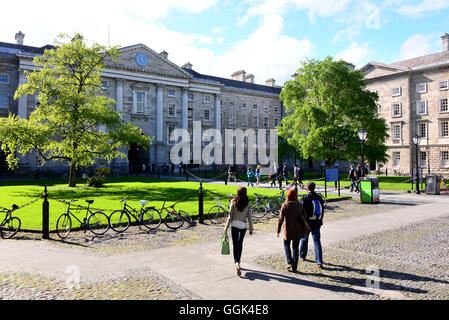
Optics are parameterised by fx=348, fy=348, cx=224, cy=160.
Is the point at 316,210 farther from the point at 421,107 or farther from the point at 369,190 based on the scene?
the point at 421,107

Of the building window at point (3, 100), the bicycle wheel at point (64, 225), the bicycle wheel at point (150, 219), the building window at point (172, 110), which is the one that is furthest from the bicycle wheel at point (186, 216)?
the building window at point (172, 110)

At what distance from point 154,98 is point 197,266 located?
145 feet

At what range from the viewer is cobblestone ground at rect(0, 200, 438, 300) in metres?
5.64

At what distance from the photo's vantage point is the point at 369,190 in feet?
58.4

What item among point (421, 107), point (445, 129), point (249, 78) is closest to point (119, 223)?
point (445, 129)

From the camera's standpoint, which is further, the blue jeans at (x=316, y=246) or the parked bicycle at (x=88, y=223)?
the parked bicycle at (x=88, y=223)

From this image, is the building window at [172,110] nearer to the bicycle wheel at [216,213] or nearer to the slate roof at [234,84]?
the slate roof at [234,84]

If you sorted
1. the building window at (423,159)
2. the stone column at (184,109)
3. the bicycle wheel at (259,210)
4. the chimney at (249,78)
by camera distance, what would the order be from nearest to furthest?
the bicycle wheel at (259,210) → the building window at (423,159) → the stone column at (184,109) → the chimney at (249,78)

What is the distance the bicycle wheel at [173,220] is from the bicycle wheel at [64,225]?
2872mm

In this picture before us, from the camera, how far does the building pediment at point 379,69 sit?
48.1 metres

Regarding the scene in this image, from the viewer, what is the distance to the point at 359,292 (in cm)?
576

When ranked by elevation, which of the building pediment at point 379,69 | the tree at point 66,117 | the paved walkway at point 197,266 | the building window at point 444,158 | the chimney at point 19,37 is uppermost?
the chimney at point 19,37

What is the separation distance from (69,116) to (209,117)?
33368mm
